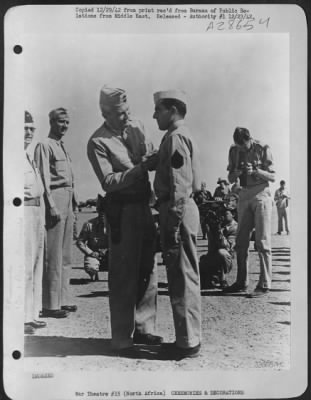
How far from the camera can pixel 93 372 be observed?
131 centimetres

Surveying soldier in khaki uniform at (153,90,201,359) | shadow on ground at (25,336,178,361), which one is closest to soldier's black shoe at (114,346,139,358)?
shadow on ground at (25,336,178,361)

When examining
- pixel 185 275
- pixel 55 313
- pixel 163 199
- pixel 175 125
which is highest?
pixel 175 125

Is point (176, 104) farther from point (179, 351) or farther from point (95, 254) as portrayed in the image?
point (179, 351)

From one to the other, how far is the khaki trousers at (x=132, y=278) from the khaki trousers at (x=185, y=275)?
5cm

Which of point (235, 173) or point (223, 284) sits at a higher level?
point (235, 173)

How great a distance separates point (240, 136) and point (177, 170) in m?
0.21

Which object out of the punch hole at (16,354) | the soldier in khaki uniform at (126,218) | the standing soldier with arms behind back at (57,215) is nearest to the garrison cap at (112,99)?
the soldier in khaki uniform at (126,218)

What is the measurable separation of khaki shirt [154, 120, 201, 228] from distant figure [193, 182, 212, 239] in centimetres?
2

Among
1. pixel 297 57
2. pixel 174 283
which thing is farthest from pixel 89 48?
pixel 174 283

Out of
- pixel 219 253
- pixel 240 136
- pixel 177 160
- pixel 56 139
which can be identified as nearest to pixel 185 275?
pixel 219 253

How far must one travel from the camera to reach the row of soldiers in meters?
1.29

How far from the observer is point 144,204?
1300 mm

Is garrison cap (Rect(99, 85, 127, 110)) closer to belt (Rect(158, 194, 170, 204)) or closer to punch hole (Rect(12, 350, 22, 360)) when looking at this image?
belt (Rect(158, 194, 170, 204))

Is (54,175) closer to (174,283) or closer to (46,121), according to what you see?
(46,121)
